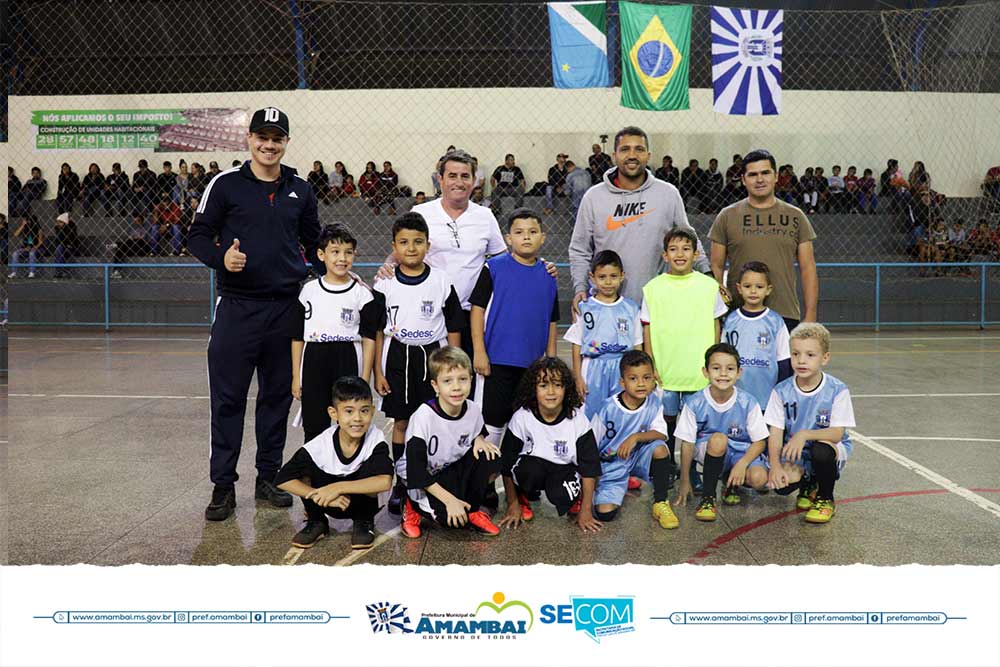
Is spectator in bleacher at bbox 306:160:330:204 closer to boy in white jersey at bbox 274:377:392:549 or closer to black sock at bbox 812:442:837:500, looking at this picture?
boy in white jersey at bbox 274:377:392:549

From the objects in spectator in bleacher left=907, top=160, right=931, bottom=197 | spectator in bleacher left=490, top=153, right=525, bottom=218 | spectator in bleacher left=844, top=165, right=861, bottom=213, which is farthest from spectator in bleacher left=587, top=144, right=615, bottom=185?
spectator in bleacher left=907, top=160, right=931, bottom=197

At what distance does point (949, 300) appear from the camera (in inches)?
558

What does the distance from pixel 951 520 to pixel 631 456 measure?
157 cm

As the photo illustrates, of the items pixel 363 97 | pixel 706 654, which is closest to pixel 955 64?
pixel 363 97

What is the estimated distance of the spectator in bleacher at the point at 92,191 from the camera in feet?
52.2

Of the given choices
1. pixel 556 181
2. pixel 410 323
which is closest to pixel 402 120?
pixel 556 181

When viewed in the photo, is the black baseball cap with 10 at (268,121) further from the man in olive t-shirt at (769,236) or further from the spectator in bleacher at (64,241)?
the spectator in bleacher at (64,241)

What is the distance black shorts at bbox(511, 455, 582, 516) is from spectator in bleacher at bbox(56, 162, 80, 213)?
14.1 m

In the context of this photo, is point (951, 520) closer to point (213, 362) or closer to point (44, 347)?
point (213, 362)

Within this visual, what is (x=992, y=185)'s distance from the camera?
15.8 metres

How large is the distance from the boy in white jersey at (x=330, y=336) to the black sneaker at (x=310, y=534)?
502 mm

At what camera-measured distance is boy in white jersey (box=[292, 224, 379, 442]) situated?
14.7 feet

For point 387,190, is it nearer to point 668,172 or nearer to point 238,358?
point 668,172

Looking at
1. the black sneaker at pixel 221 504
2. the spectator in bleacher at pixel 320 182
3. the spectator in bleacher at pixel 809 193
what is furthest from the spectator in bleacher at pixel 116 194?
the black sneaker at pixel 221 504
